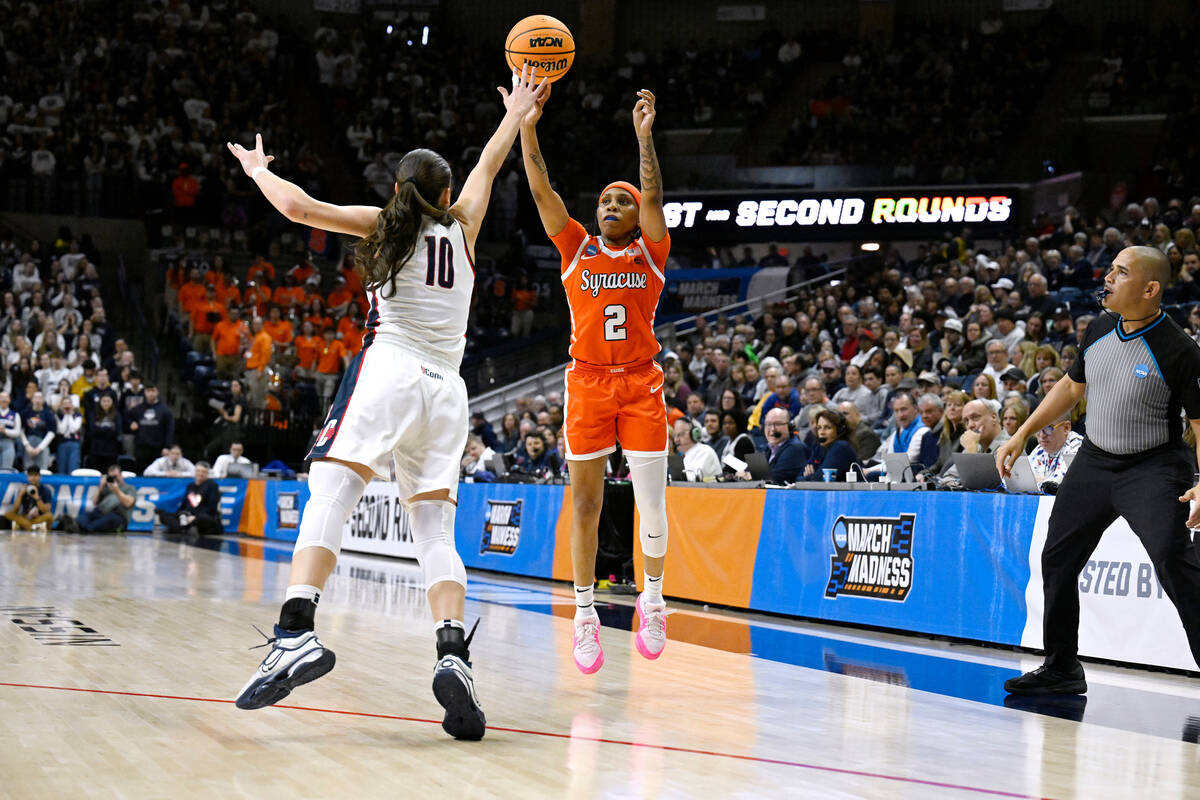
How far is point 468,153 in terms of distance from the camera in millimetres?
27609

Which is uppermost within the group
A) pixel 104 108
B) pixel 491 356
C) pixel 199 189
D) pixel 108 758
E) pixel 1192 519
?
pixel 104 108

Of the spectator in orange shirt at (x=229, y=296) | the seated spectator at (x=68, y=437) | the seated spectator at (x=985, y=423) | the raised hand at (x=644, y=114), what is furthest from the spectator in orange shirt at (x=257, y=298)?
the raised hand at (x=644, y=114)

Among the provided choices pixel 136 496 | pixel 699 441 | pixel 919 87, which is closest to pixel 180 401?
pixel 136 496

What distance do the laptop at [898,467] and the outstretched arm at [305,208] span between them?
532 cm

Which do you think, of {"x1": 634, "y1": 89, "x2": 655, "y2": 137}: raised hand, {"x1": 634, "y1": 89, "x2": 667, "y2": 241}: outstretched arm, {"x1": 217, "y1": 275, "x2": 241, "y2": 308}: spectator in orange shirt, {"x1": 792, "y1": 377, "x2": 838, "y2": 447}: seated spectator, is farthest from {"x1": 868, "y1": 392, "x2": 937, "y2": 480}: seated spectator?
{"x1": 217, "y1": 275, "x2": 241, "y2": 308}: spectator in orange shirt

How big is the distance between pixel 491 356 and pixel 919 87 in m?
11.1

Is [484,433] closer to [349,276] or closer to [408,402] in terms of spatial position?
[349,276]

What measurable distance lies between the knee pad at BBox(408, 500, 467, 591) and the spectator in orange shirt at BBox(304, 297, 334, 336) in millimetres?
17611

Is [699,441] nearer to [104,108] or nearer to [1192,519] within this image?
[1192,519]

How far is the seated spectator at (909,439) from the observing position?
34.1 feet

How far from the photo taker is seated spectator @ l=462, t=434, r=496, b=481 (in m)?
14.2

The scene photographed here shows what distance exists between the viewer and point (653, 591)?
6.25m

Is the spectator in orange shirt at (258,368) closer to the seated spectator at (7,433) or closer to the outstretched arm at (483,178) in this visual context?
the seated spectator at (7,433)

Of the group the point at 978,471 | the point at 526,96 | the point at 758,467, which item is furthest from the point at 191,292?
the point at 526,96
